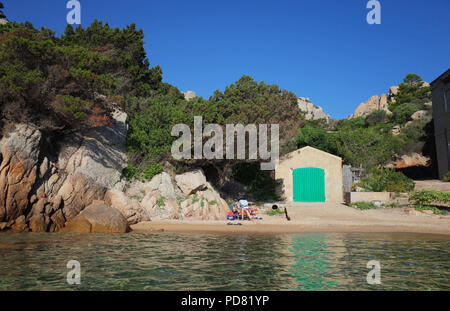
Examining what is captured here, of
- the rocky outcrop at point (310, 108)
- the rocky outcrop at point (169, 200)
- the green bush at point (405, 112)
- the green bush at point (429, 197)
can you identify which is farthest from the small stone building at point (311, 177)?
the rocky outcrop at point (310, 108)

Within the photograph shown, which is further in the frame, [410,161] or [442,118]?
[410,161]

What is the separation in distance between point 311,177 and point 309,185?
0.60 metres

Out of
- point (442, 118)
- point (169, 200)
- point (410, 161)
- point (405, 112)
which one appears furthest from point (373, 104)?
point (169, 200)

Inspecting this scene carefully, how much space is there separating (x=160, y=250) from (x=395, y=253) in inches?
251

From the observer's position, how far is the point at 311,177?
2348cm

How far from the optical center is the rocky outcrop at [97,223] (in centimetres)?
1255

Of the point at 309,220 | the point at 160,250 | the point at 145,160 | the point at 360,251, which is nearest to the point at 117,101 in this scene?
the point at 145,160

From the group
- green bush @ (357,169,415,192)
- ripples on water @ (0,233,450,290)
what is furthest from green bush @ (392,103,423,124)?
ripples on water @ (0,233,450,290)

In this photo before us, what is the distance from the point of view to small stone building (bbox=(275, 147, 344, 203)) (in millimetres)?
23219

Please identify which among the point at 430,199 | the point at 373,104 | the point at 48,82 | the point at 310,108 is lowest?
the point at 430,199

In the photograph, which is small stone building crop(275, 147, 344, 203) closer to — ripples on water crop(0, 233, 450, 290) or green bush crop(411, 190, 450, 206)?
green bush crop(411, 190, 450, 206)

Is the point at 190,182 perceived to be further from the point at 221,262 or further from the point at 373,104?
the point at 373,104
